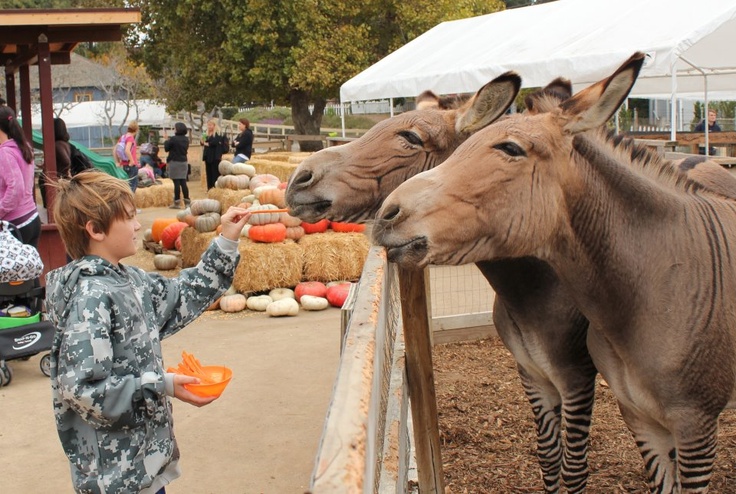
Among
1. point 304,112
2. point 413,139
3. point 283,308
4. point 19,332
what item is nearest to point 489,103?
point 413,139

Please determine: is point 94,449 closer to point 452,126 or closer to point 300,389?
point 452,126

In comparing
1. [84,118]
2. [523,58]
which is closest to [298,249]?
[523,58]

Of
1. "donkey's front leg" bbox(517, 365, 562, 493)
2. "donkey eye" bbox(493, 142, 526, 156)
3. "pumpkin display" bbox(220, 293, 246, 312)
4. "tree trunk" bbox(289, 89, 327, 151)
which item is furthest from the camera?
"tree trunk" bbox(289, 89, 327, 151)

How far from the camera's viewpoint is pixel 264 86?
27.7 meters

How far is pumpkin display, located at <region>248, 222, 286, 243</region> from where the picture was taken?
1007cm

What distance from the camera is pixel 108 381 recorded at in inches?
101

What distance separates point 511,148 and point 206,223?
8.49m

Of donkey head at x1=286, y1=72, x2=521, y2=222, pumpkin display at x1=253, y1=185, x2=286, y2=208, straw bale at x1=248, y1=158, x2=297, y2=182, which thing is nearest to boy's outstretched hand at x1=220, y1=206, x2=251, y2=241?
donkey head at x1=286, y1=72, x2=521, y2=222

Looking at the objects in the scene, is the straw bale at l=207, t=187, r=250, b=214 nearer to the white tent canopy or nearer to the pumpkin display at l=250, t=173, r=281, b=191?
the pumpkin display at l=250, t=173, r=281, b=191

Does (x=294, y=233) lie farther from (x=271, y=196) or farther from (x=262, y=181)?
(x=262, y=181)

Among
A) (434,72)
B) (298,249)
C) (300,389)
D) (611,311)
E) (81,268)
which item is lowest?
(300,389)

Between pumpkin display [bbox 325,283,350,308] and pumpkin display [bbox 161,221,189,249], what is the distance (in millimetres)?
3763

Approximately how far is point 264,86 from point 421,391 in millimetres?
24965

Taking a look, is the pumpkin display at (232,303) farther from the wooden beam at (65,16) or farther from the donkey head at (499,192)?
the donkey head at (499,192)
